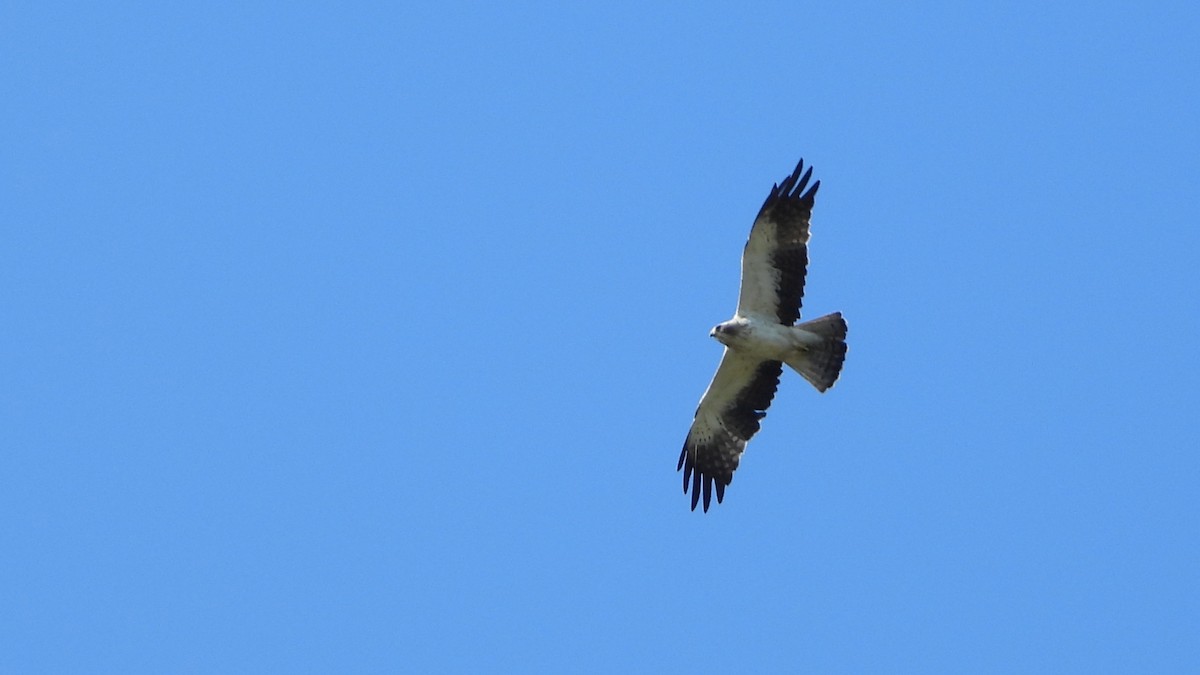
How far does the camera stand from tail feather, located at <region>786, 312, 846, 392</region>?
18891 mm

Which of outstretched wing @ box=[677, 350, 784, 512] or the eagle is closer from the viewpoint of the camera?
the eagle

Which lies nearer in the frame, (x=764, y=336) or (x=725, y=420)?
(x=764, y=336)

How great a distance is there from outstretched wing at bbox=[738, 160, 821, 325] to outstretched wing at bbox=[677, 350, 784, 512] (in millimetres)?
756

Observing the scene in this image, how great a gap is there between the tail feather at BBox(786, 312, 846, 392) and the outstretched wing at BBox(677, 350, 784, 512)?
1.87 ft

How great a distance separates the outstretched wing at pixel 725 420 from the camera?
19.6m

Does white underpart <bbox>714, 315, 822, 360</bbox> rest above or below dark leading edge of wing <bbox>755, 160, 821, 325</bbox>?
below

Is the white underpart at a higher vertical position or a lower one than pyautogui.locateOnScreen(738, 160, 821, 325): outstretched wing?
lower

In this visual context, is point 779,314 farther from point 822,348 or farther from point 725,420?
point 725,420

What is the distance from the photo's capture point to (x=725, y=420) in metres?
20.1

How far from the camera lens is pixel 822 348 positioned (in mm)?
18953

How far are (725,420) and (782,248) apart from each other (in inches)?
85.7

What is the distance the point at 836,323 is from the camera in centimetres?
1888

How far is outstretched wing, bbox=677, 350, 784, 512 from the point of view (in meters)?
19.6

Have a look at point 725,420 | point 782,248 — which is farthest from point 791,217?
point 725,420
